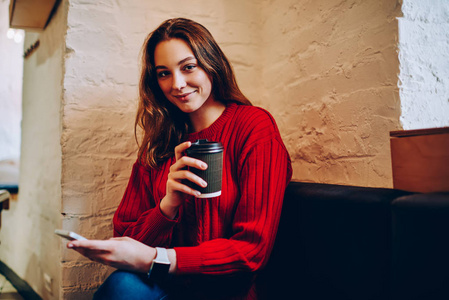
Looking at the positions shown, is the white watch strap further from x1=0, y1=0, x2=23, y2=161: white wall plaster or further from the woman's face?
x1=0, y1=0, x2=23, y2=161: white wall plaster

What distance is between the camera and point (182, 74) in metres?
1.23

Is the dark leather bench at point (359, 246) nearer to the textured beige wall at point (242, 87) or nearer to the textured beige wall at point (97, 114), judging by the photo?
the textured beige wall at point (242, 87)

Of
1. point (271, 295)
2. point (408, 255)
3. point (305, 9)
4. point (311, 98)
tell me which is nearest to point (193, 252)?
point (271, 295)

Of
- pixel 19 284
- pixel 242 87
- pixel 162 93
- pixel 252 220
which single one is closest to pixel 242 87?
pixel 242 87

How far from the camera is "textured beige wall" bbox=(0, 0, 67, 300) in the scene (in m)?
1.88

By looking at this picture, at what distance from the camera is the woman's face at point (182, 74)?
1.22m

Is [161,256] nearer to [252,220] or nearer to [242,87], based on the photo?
[252,220]

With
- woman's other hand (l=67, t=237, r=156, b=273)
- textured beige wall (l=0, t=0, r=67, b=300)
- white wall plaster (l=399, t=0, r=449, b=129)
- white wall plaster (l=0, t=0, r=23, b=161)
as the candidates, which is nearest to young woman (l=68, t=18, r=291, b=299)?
woman's other hand (l=67, t=237, r=156, b=273)

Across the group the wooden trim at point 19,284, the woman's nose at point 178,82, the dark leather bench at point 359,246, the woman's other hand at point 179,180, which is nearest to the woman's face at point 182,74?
the woman's nose at point 178,82

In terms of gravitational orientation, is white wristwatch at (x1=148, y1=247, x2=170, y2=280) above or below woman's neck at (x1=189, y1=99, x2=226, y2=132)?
below

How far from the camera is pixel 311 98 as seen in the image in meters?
1.51

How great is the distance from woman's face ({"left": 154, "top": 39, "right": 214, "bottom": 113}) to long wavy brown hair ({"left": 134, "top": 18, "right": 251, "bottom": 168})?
3cm

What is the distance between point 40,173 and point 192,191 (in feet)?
5.70

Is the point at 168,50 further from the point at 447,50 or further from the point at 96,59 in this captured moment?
the point at 447,50
